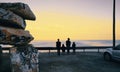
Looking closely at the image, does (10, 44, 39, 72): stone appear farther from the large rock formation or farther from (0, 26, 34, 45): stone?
(0, 26, 34, 45): stone

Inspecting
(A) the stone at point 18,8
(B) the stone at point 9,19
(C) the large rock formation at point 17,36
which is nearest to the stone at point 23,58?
(C) the large rock formation at point 17,36

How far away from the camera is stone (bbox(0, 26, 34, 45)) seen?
1265cm

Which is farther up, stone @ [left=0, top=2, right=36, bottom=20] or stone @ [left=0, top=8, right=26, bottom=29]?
stone @ [left=0, top=2, right=36, bottom=20]

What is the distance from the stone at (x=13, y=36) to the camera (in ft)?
41.5

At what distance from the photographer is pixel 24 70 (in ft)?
44.9

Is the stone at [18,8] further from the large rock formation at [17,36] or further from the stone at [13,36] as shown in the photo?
the stone at [13,36]

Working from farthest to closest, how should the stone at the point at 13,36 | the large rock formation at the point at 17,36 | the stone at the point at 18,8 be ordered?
1. the stone at the point at 18,8
2. the large rock formation at the point at 17,36
3. the stone at the point at 13,36

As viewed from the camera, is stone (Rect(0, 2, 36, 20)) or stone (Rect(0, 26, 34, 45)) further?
stone (Rect(0, 2, 36, 20))

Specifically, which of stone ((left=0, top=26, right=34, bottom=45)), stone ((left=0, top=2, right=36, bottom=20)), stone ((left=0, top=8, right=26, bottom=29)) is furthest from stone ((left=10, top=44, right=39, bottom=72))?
stone ((left=0, top=2, right=36, bottom=20))

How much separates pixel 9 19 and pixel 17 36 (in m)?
1.00

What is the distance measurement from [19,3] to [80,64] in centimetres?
756

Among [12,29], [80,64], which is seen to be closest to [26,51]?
[12,29]

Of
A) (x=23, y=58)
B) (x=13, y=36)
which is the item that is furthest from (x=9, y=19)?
(x=23, y=58)

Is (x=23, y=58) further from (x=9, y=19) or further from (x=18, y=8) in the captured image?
(x=18, y=8)
